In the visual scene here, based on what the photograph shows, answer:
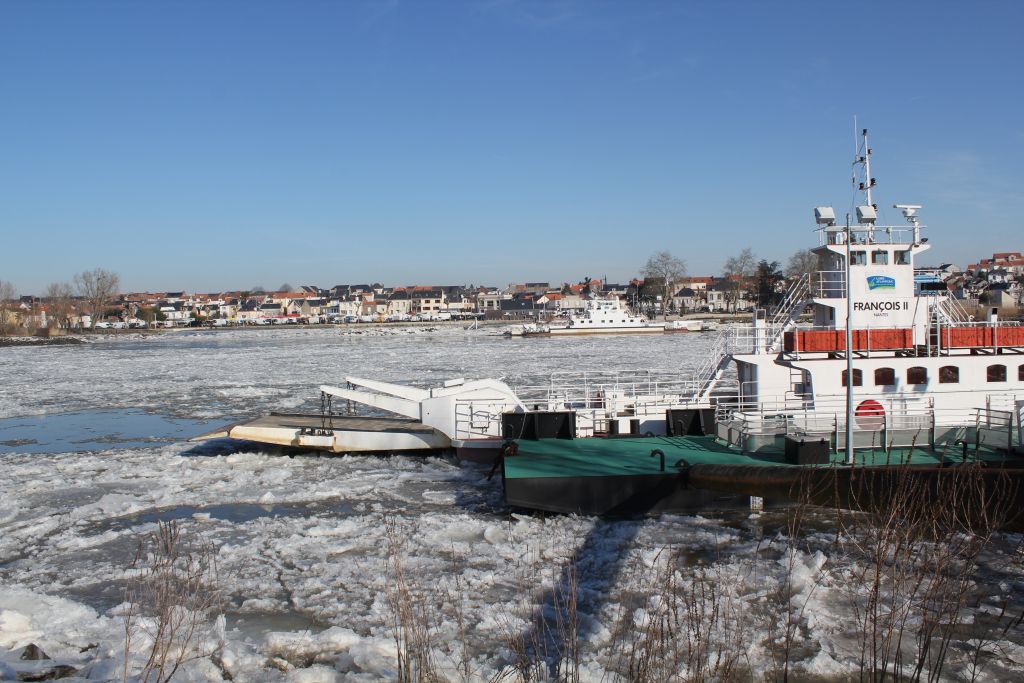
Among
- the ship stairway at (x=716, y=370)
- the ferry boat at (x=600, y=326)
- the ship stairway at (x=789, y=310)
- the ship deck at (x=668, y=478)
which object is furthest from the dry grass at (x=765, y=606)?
the ferry boat at (x=600, y=326)

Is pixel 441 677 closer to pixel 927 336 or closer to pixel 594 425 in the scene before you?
pixel 594 425

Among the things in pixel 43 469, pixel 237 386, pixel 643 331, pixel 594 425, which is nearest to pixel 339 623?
pixel 594 425

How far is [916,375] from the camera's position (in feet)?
57.4

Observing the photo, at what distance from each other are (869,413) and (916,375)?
1473mm

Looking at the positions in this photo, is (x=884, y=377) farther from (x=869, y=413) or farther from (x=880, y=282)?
(x=880, y=282)

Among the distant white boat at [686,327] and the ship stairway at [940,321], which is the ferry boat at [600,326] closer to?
the distant white boat at [686,327]

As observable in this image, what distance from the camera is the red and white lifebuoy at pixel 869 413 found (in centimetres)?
1581

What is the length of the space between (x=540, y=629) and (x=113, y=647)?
15.4 ft

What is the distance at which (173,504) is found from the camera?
645 inches

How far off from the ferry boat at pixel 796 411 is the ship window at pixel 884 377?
0.03 meters

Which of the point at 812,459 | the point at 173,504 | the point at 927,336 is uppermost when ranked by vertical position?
the point at 927,336

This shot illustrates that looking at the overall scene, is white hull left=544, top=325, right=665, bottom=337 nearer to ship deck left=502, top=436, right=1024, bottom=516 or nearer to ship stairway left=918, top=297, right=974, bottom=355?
ship stairway left=918, top=297, right=974, bottom=355

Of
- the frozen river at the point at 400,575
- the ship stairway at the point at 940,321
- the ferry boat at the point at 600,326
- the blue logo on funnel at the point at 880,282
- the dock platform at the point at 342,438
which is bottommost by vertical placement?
the frozen river at the point at 400,575

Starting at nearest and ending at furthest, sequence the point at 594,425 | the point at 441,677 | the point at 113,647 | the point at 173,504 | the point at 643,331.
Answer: the point at 441,677
the point at 113,647
the point at 173,504
the point at 594,425
the point at 643,331
